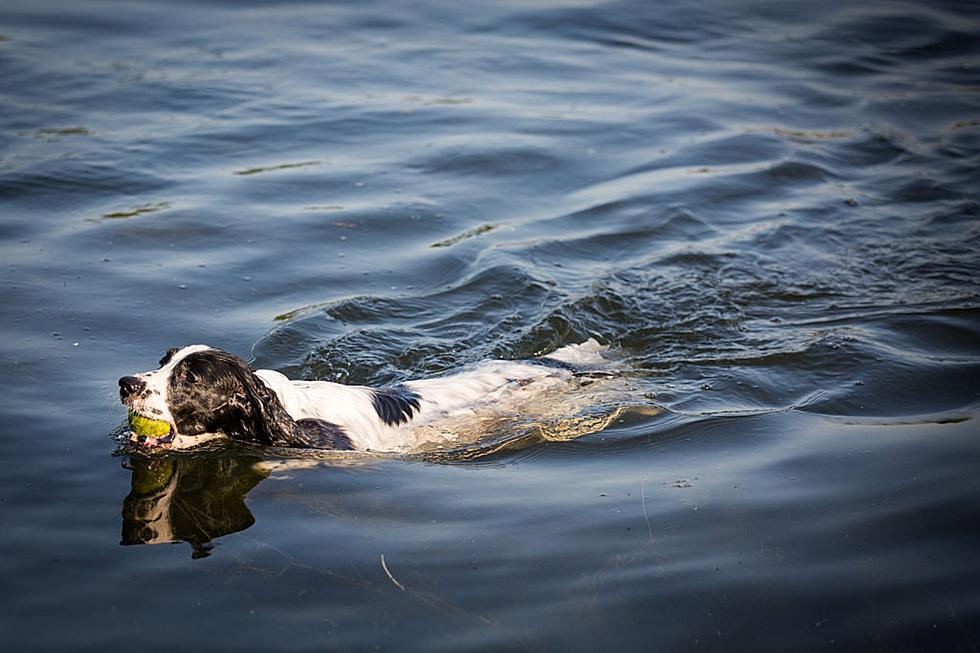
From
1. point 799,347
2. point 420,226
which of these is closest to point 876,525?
point 799,347

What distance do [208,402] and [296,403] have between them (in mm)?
564

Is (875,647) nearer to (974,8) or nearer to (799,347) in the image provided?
(799,347)

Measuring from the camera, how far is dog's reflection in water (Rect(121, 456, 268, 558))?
18.0 feet

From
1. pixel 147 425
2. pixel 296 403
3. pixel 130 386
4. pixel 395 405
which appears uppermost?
pixel 130 386

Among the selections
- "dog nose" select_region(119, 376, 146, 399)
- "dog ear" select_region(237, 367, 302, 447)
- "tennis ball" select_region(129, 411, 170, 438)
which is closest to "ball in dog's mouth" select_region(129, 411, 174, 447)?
"tennis ball" select_region(129, 411, 170, 438)

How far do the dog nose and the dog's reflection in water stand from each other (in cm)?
52

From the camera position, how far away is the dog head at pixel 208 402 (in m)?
5.90

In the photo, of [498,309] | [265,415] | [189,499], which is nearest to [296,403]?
[265,415]

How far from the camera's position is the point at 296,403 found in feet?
21.0

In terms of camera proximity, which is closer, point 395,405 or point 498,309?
point 395,405

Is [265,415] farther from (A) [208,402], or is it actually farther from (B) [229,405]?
(A) [208,402]

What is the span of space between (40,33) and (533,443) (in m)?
11.6

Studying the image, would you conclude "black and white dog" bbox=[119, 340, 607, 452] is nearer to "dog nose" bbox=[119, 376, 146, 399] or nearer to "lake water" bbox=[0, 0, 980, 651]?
"dog nose" bbox=[119, 376, 146, 399]

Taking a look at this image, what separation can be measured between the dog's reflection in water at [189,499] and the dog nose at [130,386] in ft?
1.69
